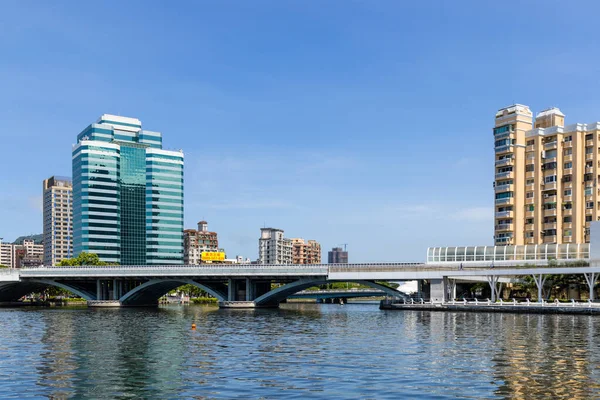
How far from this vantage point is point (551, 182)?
173 m

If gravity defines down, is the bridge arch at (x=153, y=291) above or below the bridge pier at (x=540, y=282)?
below

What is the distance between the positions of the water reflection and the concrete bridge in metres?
49.3

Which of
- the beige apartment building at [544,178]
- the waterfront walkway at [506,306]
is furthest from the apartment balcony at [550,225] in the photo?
the waterfront walkway at [506,306]

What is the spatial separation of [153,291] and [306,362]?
140 meters

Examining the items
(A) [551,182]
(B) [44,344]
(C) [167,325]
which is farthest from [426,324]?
(A) [551,182]

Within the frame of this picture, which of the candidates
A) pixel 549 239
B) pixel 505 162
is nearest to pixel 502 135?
pixel 505 162

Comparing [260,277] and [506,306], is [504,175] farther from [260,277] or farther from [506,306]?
[260,277]

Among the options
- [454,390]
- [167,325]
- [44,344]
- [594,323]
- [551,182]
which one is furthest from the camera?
[551,182]

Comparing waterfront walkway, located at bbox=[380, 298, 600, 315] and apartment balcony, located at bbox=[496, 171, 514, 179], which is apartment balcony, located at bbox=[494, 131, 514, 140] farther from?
waterfront walkway, located at bbox=[380, 298, 600, 315]

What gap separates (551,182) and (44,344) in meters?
135

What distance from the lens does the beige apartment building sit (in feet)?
555

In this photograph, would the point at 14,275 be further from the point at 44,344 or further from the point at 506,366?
the point at 506,366

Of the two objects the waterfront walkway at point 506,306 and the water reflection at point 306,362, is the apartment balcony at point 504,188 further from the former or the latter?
the water reflection at point 306,362

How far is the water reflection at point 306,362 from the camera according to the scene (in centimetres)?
4347
